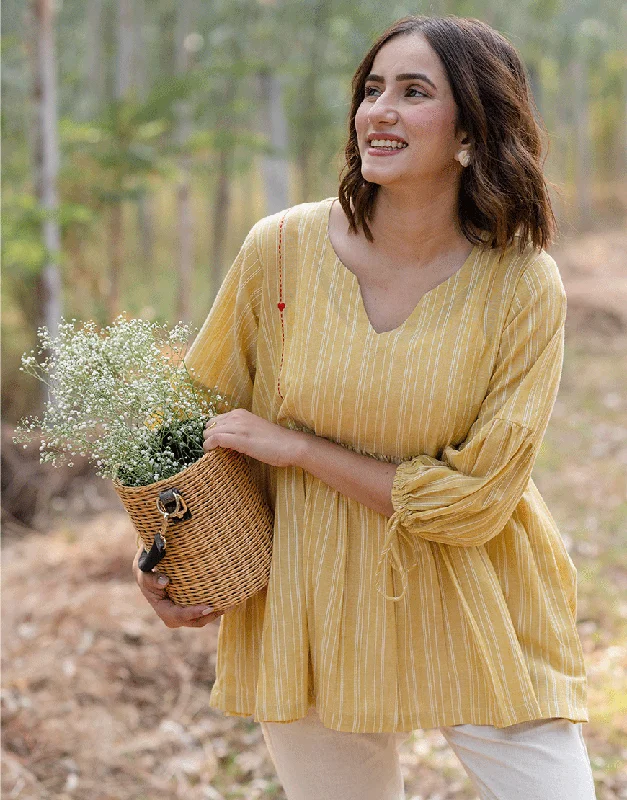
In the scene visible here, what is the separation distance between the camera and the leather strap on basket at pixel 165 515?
173 cm

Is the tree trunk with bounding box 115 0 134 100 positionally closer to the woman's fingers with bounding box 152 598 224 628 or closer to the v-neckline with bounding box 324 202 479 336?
the v-neckline with bounding box 324 202 479 336

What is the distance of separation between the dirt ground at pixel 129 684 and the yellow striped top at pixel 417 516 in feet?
4.59

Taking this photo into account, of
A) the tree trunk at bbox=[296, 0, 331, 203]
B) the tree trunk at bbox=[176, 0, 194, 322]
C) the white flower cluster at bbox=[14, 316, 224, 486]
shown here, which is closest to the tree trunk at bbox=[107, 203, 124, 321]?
the tree trunk at bbox=[176, 0, 194, 322]

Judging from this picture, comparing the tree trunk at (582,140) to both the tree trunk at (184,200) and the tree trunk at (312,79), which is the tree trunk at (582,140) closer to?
the tree trunk at (312,79)

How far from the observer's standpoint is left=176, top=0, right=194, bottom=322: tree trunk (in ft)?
31.5

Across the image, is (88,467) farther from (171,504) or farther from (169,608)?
(171,504)

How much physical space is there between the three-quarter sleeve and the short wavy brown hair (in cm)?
46

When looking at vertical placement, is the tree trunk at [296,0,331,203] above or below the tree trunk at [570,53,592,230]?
above

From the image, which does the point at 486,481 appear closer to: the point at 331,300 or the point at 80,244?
the point at 331,300

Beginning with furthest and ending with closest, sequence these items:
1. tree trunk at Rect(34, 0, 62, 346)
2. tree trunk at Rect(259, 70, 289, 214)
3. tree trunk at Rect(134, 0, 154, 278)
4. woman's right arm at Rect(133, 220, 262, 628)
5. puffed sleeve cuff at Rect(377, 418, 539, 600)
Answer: tree trunk at Rect(134, 0, 154, 278) < tree trunk at Rect(259, 70, 289, 214) < tree trunk at Rect(34, 0, 62, 346) < woman's right arm at Rect(133, 220, 262, 628) < puffed sleeve cuff at Rect(377, 418, 539, 600)

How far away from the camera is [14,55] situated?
11055 mm

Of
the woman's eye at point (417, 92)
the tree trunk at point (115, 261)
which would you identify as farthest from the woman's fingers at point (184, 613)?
the tree trunk at point (115, 261)

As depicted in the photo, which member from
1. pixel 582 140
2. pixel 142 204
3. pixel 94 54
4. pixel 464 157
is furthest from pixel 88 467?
pixel 582 140

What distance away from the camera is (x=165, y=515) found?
1724 millimetres
